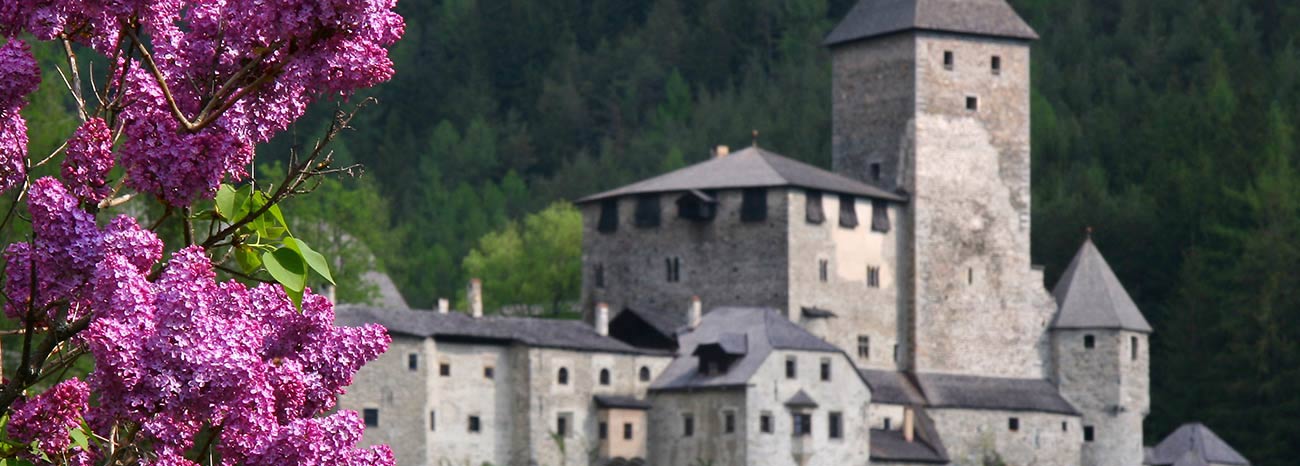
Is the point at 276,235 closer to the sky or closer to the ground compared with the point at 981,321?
closer to the ground

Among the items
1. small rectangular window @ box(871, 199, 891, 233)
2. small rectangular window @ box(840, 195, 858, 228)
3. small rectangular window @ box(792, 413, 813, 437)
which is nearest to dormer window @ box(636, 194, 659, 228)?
small rectangular window @ box(840, 195, 858, 228)

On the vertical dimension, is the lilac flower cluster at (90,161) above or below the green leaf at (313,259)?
above

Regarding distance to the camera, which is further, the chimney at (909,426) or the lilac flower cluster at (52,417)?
the chimney at (909,426)

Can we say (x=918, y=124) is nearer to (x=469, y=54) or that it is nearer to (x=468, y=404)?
(x=468, y=404)

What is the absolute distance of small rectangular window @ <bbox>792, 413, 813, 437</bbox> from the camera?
6369 cm

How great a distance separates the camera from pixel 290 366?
768cm

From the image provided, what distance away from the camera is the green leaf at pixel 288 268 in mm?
7535

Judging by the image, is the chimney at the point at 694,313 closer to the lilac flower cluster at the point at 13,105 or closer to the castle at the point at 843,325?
the castle at the point at 843,325

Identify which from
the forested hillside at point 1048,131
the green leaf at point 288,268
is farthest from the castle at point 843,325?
the green leaf at point 288,268

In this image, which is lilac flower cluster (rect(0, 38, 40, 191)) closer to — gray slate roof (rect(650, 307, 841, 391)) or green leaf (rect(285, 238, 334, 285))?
green leaf (rect(285, 238, 334, 285))

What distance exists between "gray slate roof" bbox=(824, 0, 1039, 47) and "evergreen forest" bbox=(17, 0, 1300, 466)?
1311cm

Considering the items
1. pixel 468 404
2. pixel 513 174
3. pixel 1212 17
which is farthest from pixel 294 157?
pixel 513 174

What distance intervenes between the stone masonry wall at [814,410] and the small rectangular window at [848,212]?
17.1 ft

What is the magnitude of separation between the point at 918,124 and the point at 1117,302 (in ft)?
24.4
